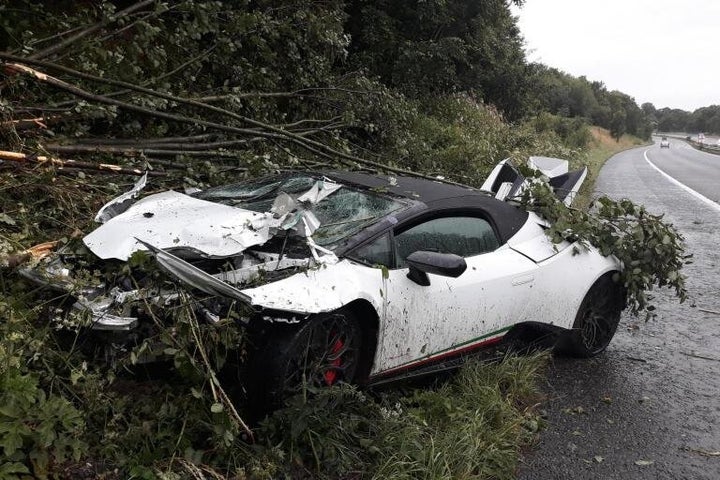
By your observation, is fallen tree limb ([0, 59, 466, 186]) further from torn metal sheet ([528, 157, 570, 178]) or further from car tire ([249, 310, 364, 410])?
car tire ([249, 310, 364, 410])

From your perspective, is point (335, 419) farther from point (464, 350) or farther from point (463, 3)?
point (463, 3)

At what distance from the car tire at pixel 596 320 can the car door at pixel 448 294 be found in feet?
2.20

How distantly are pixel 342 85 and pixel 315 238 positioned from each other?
5601mm

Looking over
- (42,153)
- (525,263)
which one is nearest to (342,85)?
(42,153)

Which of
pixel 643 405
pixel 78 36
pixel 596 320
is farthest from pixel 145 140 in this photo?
pixel 643 405

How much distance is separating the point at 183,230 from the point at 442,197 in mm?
1672

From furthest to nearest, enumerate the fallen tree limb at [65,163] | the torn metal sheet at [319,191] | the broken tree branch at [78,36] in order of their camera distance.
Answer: the broken tree branch at [78,36], the fallen tree limb at [65,163], the torn metal sheet at [319,191]

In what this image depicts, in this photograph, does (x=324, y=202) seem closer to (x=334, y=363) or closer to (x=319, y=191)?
(x=319, y=191)

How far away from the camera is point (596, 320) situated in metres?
4.63

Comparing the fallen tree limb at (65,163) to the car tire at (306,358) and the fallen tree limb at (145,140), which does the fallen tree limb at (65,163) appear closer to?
the fallen tree limb at (145,140)

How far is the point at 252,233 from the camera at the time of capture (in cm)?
329

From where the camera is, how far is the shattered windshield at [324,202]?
358cm

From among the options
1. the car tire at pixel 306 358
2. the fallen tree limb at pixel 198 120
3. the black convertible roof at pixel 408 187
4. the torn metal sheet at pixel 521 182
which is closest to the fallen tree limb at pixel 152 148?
the fallen tree limb at pixel 198 120

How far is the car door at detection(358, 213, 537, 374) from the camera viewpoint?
3350 millimetres
